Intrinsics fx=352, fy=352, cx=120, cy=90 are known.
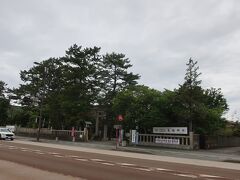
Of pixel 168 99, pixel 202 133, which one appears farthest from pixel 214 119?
pixel 168 99

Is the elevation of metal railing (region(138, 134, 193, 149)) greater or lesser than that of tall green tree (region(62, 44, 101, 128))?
lesser

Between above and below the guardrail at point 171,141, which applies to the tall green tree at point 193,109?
above

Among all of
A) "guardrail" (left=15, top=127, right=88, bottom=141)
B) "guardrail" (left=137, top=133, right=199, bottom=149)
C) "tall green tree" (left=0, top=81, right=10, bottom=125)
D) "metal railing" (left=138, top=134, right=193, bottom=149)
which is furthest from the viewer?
"tall green tree" (left=0, top=81, right=10, bottom=125)

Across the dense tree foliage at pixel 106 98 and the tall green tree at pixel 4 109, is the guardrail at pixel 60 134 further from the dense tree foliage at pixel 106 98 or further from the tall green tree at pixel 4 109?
the tall green tree at pixel 4 109

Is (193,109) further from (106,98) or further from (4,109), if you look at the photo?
(4,109)

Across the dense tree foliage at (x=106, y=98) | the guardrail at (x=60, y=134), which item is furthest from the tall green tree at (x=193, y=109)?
the guardrail at (x=60, y=134)

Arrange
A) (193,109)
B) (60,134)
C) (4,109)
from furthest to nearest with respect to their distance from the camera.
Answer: (4,109), (60,134), (193,109)

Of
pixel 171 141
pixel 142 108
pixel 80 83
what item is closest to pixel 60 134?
pixel 80 83

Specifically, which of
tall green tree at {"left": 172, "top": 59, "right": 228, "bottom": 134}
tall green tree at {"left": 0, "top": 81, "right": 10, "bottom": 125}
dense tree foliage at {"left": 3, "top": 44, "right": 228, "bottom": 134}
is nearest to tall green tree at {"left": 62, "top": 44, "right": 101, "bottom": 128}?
dense tree foliage at {"left": 3, "top": 44, "right": 228, "bottom": 134}

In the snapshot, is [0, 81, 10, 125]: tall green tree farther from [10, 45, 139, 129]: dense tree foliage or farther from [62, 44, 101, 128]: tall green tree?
[62, 44, 101, 128]: tall green tree

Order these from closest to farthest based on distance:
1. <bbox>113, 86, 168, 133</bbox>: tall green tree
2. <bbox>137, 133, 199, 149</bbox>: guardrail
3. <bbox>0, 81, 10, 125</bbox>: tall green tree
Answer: <bbox>137, 133, 199, 149</bbox>: guardrail, <bbox>113, 86, 168, 133</bbox>: tall green tree, <bbox>0, 81, 10, 125</bbox>: tall green tree

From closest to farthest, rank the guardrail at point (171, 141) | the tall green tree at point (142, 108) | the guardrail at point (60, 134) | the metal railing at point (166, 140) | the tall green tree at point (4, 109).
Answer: the guardrail at point (171, 141) < the metal railing at point (166, 140) < the tall green tree at point (142, 108) < the guardrail at point (60, 134) < the tall green tree at point (4, 109)

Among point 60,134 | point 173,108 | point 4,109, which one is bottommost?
point 60,134

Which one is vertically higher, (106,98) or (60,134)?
(106,98)
